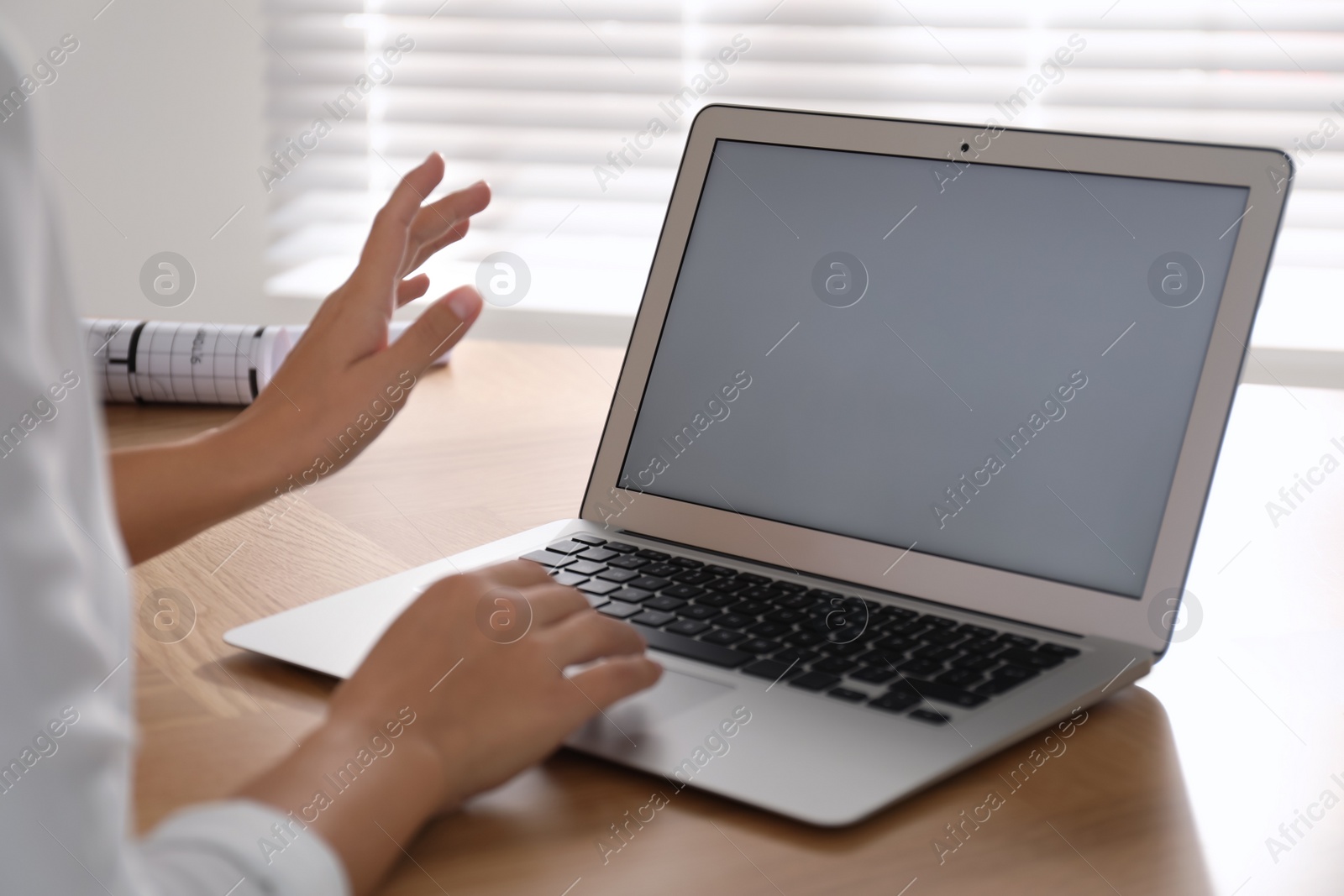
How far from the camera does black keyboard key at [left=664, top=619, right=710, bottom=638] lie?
26.0 inches

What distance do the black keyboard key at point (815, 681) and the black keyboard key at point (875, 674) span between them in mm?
11

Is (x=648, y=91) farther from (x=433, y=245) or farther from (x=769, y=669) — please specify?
(x=769, y=669)

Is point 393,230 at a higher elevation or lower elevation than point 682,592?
higher

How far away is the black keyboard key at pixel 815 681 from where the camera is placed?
0.59 meters

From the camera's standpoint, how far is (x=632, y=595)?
717 millimetres

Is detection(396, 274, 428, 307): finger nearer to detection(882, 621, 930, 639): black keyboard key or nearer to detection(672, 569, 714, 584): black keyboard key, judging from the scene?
detection(672, 569, 714, 584): black keyboard key

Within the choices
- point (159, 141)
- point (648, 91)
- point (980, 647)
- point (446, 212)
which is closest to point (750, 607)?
point (980, 647)

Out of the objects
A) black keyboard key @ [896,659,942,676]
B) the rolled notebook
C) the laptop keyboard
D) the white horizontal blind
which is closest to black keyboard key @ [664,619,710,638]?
the laptop keyboard

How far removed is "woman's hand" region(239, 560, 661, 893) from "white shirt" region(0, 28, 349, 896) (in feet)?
0.38

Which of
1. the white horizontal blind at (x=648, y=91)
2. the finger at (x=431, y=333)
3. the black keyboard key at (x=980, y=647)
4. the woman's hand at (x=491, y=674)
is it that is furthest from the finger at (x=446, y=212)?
the white horizontal blind at (x=648, y=91)

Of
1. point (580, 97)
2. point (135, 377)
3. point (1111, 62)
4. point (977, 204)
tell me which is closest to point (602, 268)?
point (580, 97)

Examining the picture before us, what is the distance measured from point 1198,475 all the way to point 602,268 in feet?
5.63

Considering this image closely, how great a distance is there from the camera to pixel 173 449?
2.52 feet

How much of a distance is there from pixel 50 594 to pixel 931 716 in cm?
38
